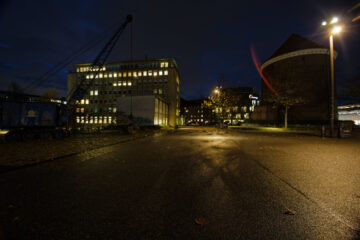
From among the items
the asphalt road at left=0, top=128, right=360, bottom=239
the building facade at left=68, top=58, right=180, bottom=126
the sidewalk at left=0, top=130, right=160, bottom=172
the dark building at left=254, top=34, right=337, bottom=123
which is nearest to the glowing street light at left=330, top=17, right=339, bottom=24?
the asphalt road at left=0, top=128, right=360, bottom=239

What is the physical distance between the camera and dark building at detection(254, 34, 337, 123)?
128 feet

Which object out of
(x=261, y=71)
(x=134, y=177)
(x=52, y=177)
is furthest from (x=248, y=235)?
(x=261, y=71)

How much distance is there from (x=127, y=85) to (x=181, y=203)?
76389mm

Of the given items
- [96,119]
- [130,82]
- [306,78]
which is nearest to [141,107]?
[130,82]

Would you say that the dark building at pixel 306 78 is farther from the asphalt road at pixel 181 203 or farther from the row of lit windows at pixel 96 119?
the row of lit windows at pixel 96 119

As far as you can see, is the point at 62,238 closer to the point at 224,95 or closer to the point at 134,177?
the point at 134,177

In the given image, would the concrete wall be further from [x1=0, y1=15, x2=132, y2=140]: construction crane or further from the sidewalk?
the sidewalk

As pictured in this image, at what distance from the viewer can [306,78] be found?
4144cm

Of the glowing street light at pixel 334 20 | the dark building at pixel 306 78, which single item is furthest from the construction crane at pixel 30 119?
the dark building at pixel 306 78

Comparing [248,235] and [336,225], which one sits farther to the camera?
[336,225]

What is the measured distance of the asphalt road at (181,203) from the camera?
2398mm

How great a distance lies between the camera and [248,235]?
230 centimetres

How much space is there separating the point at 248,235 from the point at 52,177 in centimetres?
537

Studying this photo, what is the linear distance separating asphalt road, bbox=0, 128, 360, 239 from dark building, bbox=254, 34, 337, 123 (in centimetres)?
3782
